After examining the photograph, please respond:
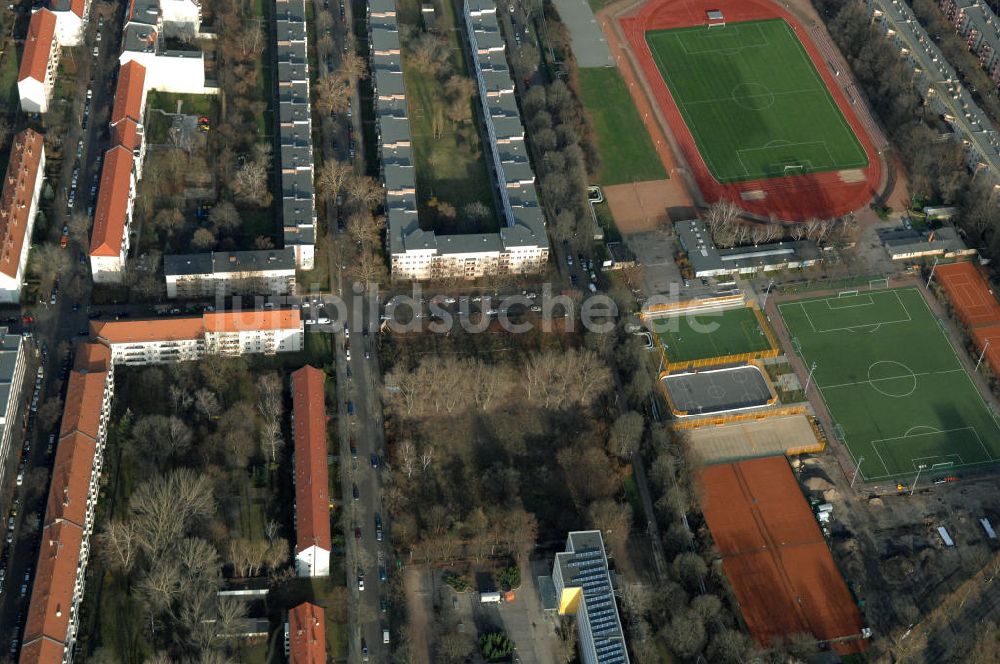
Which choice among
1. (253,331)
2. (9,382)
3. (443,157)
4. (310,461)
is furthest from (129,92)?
(310,461)

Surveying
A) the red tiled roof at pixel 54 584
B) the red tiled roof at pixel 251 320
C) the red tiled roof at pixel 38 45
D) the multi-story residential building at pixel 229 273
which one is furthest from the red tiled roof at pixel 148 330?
the red tiled roof at pixel 38 45

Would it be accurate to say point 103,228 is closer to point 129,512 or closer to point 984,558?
point 129,512

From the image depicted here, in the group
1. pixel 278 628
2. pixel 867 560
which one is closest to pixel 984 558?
pixel 867 560

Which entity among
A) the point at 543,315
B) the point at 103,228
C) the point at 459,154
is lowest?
the point at 543,315

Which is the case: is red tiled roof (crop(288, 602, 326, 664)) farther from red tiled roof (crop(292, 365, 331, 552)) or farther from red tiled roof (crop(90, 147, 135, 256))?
red tiled roof (crop(90, 147, 135, 256))

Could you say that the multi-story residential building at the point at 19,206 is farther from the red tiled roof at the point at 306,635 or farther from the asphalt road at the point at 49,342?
the red tiled roof at the point at 306,635
